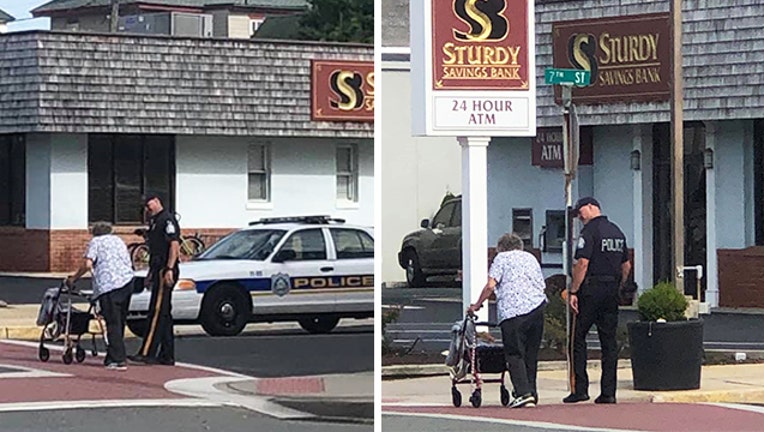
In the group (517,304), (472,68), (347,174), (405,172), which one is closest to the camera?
(347,174)

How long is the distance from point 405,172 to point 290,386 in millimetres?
19658

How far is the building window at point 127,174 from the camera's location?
6582 millimetres

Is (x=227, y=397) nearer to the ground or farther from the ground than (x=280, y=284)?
nearer to the ground

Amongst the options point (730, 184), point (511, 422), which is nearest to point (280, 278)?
point (511, 422)

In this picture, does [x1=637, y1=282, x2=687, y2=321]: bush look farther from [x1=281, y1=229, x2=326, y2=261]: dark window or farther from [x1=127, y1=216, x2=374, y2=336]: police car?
A: [x1=281, y1=229, x2=326, y2=261]: dark window

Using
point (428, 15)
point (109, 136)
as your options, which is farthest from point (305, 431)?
point (428, 15)

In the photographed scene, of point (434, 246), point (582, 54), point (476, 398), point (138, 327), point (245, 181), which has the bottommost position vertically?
point (476, 398)

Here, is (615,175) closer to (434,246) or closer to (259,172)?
(434,246)

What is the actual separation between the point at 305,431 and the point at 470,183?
1068 centimetres

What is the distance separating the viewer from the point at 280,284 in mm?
6422

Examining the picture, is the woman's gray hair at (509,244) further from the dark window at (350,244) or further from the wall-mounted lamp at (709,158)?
the wall-mounted lamp at (709,158)

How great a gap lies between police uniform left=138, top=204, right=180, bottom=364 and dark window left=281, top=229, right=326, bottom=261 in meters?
0.51

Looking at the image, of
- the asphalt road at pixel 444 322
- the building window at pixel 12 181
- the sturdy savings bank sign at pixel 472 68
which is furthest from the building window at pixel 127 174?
the asphalt road at pixel 444 322

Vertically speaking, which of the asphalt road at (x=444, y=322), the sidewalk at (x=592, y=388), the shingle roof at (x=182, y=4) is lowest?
the sidewalk at (x=592, y=388)
